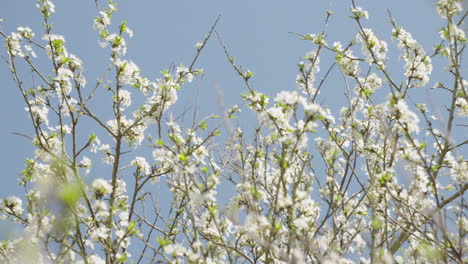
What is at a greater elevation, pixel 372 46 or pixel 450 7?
pixel 372 46

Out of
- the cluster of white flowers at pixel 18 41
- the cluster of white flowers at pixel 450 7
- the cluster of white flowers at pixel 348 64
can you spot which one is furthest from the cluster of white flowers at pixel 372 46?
the cluster of white flowers at pixel 18 41

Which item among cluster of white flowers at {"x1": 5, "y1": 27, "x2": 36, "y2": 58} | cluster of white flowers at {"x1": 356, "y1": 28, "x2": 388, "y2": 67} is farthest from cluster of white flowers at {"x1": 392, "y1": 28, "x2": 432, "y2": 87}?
cluster of white flowers at {"x1": 5, "y1": 27, "x2": 36, "y2": 58}

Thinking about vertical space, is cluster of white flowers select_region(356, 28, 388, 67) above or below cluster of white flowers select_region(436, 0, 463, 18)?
above

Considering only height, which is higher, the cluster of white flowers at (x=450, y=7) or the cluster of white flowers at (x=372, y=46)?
the cluster of white flowers at (x=372, y=46)

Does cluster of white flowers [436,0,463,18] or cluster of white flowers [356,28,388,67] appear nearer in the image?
cluster of white flowers [436,0,463,18]

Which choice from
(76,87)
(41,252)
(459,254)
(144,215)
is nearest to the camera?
(459,254)

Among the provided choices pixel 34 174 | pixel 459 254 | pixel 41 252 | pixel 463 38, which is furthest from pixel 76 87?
pixel 463 38

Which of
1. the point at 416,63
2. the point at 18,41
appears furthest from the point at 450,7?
the point at 18,41

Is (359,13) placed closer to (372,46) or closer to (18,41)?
(372,46)

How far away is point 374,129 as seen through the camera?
18.2 ft

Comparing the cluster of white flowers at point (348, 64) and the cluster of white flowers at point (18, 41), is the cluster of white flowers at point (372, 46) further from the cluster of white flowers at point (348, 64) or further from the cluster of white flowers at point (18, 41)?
the cluster of white flowers at point (18, 41)

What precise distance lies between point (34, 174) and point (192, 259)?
272 centimetres

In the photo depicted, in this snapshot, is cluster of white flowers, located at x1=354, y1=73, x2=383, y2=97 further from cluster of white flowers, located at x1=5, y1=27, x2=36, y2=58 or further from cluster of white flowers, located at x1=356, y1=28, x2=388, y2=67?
cluster of white flowers, located at x1=5, y1=27, x2=36, y2=58

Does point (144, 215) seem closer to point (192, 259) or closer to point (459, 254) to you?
point (192, 259)
